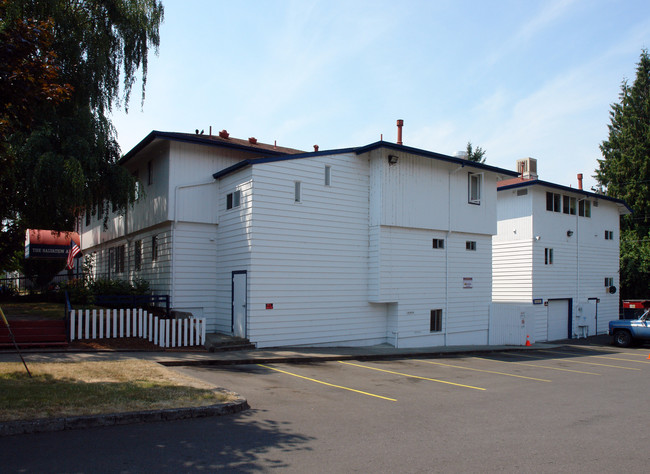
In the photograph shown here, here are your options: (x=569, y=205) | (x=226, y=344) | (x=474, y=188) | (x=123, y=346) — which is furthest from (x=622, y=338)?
(x=123, y=346)

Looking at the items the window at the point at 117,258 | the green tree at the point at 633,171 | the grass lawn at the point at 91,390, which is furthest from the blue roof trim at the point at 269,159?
the green tree at the point at 633,171

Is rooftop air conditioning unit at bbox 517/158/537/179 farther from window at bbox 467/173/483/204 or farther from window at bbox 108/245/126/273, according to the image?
window at bbox 108/245/126/273

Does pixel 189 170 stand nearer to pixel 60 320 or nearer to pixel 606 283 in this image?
pixel 60 320

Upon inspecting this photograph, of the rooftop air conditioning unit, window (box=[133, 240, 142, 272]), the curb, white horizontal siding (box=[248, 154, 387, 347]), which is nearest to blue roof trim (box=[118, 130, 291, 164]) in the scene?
white horizontal siding (box=[248, 154, 387, 347])

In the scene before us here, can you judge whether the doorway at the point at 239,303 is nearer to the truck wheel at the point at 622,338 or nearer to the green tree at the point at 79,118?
the green tree at the point at 79,118

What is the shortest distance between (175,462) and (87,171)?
1449 cm

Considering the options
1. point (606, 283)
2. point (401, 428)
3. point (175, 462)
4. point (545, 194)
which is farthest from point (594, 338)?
point (175, 462)

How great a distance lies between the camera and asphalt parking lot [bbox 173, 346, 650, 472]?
6516mm

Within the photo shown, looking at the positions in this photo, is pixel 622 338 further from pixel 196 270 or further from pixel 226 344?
pixel 196 270

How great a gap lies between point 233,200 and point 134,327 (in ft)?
18.3

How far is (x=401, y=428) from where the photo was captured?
26.7 feet

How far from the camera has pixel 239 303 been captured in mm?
18391

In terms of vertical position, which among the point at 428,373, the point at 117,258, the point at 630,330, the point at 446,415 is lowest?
the point at 630,330

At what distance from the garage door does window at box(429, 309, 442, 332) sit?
10582mm
